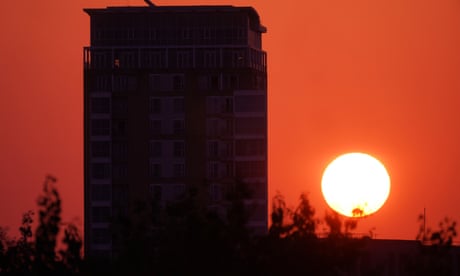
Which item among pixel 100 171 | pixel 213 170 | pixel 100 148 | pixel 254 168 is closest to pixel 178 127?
pixel 213 170

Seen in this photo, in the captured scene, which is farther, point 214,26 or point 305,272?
point 214,26

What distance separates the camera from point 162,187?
133 metres

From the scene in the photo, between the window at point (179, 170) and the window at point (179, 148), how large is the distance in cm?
96

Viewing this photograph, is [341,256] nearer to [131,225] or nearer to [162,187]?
[131,225]

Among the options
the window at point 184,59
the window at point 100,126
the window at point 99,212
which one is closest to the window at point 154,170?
the window at point 99,212

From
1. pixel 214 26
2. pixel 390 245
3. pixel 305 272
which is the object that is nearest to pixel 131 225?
pixel 305 272

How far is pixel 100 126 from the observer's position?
5325 inches

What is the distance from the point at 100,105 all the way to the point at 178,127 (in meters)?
6.75

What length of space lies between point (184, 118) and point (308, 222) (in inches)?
3558

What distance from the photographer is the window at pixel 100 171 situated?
440 ft

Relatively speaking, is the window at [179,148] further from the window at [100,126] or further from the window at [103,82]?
the window at [103,82]

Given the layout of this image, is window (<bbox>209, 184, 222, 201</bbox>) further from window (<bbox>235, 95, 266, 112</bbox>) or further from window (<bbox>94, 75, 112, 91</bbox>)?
window (<bbox>94, 75, 112, 91</bbox>)

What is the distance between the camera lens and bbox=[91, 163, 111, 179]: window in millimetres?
134250

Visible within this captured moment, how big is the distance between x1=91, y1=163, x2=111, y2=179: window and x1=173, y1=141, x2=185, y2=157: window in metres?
5.67
